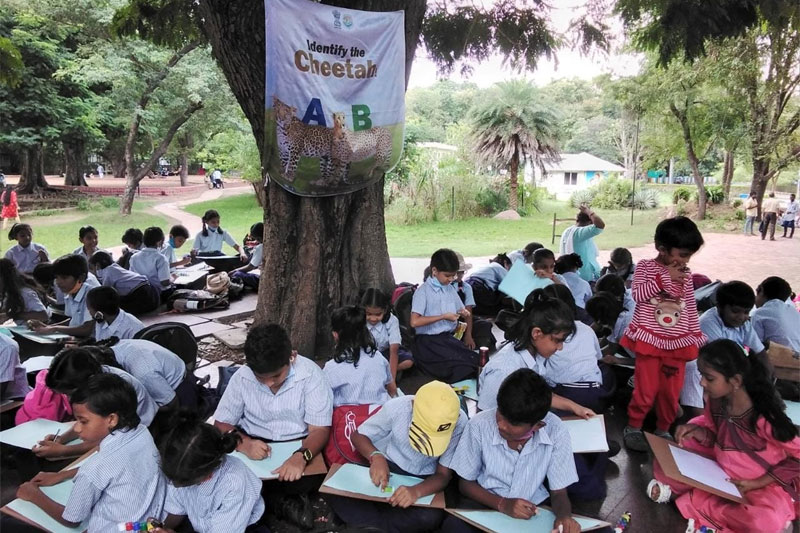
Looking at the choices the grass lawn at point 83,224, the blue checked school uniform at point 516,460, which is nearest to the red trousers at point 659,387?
the blue checked school uniform at point 516,460

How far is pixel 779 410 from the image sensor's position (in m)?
2.38

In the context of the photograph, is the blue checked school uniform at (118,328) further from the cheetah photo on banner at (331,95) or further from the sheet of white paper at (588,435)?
the sheet of white paper at (588,435)

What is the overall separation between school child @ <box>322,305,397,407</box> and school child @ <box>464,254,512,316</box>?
3.02 metres

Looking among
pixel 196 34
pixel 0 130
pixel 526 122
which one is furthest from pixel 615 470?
pixel 0 130

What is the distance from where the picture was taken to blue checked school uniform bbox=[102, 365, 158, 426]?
2.76m

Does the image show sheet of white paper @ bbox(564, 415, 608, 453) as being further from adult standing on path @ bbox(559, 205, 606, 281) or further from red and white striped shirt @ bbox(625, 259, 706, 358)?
adult standing on path @ bbox(559, 205, 606, 281)

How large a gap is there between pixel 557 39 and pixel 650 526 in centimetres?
538

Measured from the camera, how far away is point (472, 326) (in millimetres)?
4836

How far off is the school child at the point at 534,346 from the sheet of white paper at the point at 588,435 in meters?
0.06

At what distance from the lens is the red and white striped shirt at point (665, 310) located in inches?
123

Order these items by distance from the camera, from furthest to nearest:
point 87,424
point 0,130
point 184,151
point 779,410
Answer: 1. point 184,151
2. point 0,130
3. point 779,410
4. point 87,424

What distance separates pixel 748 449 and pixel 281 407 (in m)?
2.19

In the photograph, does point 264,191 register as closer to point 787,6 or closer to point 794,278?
point 787,6

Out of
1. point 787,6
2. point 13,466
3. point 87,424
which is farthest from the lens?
point 787,6
